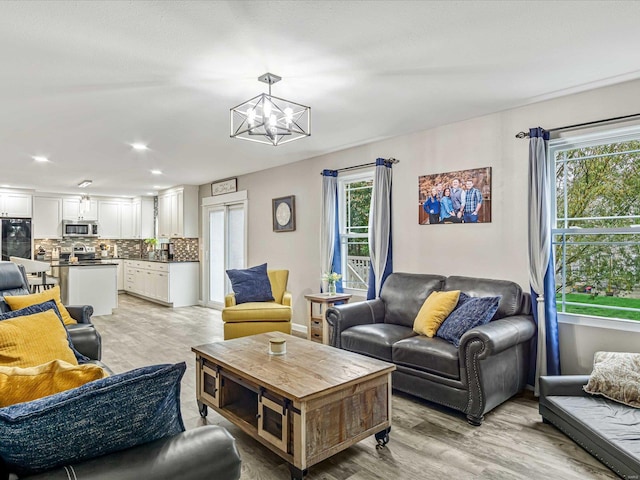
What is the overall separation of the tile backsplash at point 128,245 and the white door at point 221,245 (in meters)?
0.59

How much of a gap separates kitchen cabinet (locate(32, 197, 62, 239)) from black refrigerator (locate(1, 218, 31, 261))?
30cm

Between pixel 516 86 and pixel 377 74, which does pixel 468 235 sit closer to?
pixel 516 86

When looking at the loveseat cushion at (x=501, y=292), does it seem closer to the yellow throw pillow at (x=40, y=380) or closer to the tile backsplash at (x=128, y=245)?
the yellow throw pillow at (x=40, y=380)

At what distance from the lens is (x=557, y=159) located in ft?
11.2

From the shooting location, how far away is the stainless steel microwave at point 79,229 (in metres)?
8.84

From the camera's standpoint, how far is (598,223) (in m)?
3.27

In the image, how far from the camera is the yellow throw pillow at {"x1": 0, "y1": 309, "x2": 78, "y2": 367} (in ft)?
6.97

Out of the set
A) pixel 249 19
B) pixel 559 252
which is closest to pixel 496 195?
pixel 559 252

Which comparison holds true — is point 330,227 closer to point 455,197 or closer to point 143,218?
point 455,197

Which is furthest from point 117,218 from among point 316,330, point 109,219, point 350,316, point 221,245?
point 350,316

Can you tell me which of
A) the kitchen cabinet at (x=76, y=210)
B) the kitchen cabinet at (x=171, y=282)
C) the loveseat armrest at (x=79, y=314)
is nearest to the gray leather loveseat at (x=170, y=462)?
the loveseat armrest at (x=79, y=314)

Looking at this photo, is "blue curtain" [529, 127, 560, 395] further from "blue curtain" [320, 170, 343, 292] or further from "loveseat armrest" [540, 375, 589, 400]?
"blue curtain" [320, 170, 343, 292]

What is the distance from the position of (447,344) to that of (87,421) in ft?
8.49

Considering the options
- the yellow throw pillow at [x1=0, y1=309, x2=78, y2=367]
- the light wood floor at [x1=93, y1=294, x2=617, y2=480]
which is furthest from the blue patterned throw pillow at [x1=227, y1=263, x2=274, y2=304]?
the yellow throw pillow at [x1=0, y1=309, x2=78, y2=367]
